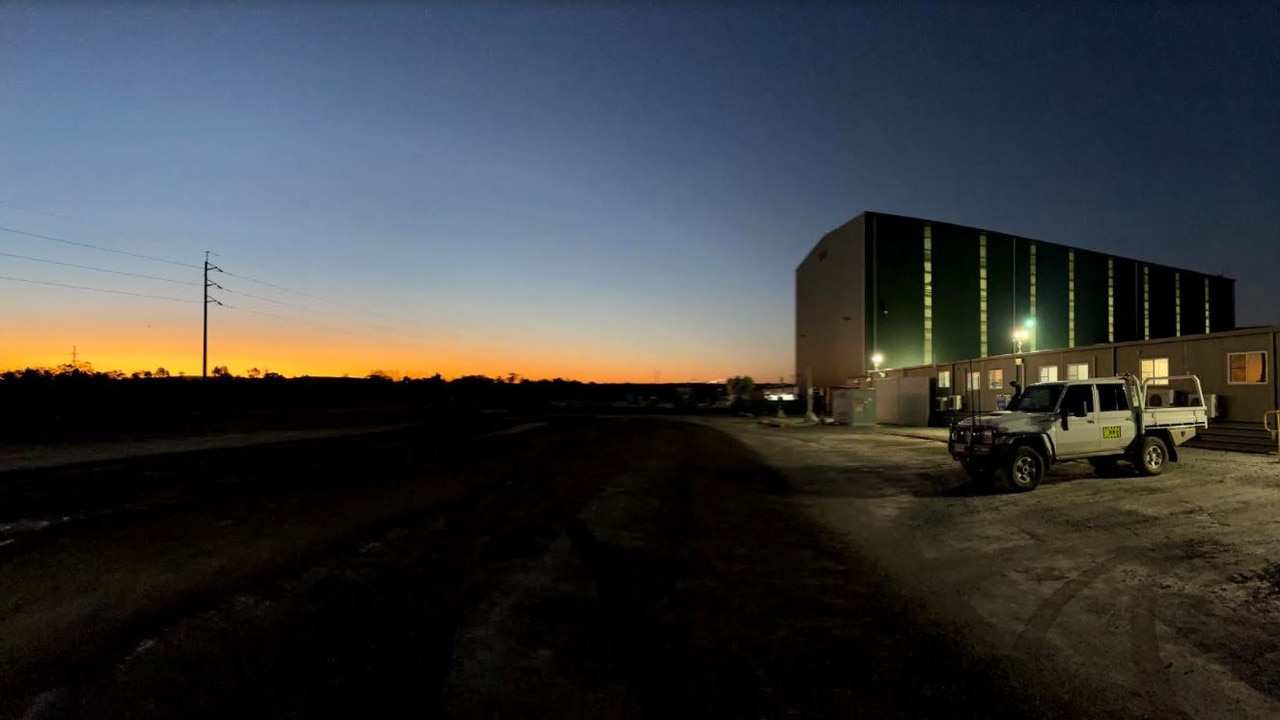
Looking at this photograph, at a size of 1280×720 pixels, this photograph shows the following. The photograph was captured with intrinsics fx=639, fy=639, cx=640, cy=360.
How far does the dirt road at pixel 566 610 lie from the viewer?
4.12 metres

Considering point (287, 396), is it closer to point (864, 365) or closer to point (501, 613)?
point (864, 365)

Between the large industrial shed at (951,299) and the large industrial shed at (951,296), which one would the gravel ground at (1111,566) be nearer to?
the large industrial shed at (951,299)

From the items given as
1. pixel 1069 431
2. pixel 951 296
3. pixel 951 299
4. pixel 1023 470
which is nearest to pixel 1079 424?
pixel 1069 431

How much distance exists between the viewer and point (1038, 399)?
44.3ft

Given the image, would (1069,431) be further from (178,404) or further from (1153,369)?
(178,404)

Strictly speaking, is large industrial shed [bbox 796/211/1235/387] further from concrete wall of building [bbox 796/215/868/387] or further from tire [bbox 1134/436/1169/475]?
tire [bbox 1134/436/1169/475]

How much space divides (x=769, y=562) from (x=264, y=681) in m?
5.26

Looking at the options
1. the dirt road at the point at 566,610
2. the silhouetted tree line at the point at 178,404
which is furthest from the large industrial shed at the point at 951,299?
the dirt road at the point at 566,610

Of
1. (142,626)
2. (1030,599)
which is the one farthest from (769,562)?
(142,626)

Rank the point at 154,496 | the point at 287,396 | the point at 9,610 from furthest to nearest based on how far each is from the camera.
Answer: the point at 287,396 < the point at 154,496 < the point at 9,610

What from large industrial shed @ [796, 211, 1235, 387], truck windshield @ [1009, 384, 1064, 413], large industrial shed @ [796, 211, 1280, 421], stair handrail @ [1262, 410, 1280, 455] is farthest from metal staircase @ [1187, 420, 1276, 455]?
large industrial shed @ [796, 211, 1235, 387]

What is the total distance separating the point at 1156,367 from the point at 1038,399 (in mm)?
13277

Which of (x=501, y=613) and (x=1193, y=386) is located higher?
(x=1193, y=386)

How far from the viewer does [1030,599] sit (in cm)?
618
